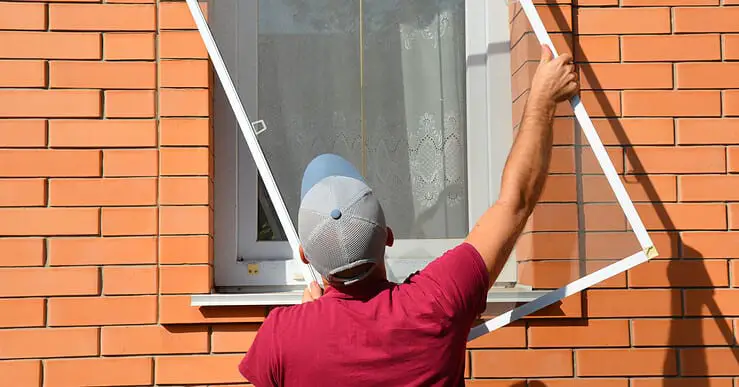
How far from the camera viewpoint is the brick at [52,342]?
287 cm

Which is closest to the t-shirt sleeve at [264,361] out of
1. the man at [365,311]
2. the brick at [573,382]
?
the man at [365,311]

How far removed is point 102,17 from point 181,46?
277mm

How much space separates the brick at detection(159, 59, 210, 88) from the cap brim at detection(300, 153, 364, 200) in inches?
23.6

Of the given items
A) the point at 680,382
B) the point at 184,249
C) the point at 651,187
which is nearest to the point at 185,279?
the point at 184,249

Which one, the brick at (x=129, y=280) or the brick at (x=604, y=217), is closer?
the brick at (x=604, y=217)

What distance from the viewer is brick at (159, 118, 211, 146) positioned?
289cm

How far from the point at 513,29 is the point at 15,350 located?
1.83m

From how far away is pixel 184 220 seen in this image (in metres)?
2.88

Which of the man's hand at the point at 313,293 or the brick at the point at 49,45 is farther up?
the brick at the point at 49,45

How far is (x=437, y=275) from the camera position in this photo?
1.88 meters

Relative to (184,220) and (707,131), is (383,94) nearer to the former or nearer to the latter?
(184,220)

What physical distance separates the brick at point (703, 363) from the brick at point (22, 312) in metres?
2.05

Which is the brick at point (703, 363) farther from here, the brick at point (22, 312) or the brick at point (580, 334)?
the brick at point (22, 312)

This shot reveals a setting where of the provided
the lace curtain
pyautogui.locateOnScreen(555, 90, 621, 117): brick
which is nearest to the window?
the lace curtain
